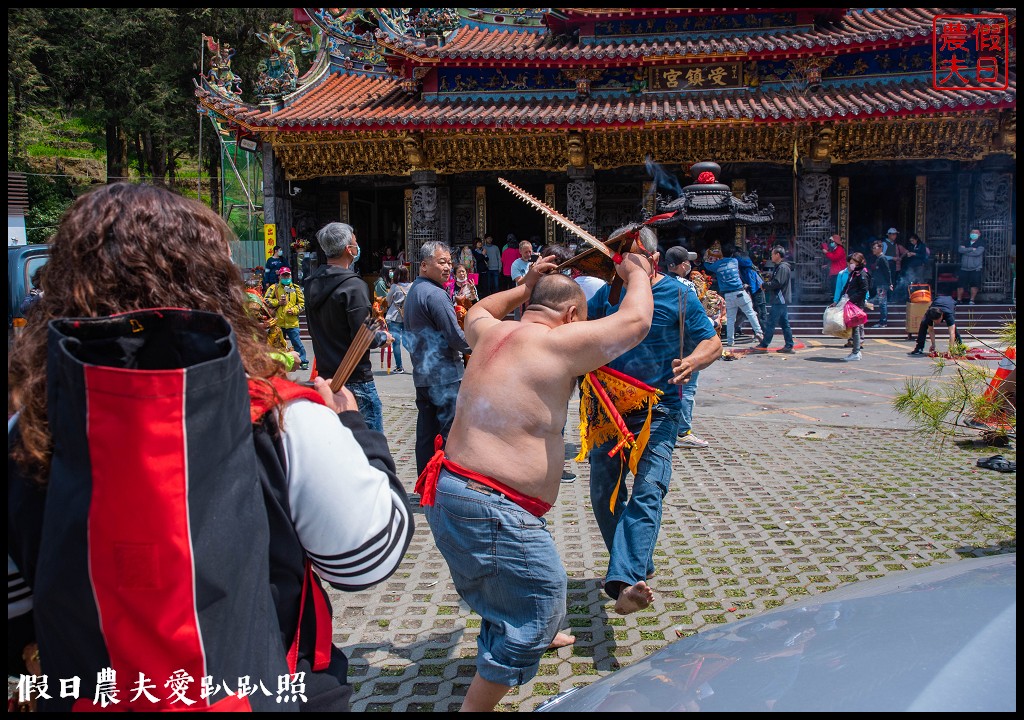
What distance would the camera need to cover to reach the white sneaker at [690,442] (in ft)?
24.5

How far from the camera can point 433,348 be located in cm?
523

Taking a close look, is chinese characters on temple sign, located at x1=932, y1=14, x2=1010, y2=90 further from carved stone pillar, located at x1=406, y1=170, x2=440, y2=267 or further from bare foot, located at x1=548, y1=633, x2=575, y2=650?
bare foot, located at x1=548, y1=633, x2=575, y2=650

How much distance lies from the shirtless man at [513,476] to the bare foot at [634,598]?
0.62 metres

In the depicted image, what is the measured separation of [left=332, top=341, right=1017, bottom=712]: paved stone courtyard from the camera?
344cm

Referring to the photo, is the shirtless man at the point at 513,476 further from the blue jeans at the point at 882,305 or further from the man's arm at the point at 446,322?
the blue jeans at the point at 882,305

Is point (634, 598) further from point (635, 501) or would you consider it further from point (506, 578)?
point (506, 578)

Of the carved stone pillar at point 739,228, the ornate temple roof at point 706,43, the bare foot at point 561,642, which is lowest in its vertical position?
the bare foot at point 561,642

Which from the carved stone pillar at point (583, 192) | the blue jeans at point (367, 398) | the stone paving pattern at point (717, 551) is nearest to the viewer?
the stone paving pattern at point (717, 551)

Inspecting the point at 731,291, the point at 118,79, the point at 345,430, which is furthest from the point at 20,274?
the point at 118,79

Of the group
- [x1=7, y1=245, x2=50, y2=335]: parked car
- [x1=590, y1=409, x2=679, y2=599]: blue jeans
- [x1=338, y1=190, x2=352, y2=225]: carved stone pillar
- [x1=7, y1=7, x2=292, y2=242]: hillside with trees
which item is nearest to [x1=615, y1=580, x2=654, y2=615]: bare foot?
[x1=590, y1=409, x2=679, y2=599]: blue jeans

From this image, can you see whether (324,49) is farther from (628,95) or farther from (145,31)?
(145,31)

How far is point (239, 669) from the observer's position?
139 cm

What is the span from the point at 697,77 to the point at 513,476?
55.1ft

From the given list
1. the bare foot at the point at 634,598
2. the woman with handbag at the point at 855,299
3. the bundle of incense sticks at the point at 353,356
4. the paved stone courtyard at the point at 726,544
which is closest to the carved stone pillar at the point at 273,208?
the paved stone courtyard at the point at 726,544
